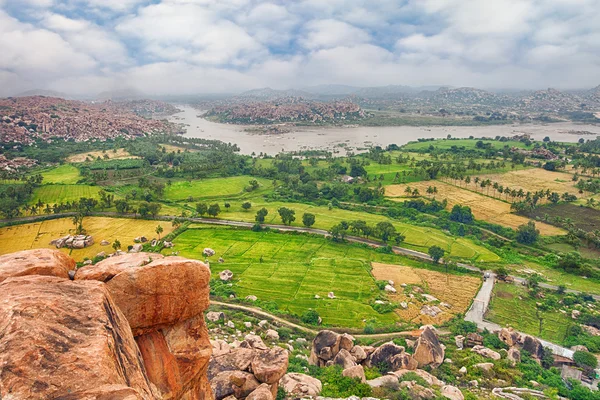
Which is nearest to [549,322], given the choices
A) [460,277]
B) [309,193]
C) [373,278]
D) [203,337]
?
[460,277]

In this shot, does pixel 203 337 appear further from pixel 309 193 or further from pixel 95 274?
pixel 309 193

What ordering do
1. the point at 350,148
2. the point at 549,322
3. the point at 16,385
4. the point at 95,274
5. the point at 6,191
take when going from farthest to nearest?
the point at 350,148, the point at 6,191, the point at 549,322, the point at 95,274, the point at 16,385

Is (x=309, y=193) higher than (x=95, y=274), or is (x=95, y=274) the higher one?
(x=95, y=274)

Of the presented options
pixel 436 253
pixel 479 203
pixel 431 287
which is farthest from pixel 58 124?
pixel 431 287

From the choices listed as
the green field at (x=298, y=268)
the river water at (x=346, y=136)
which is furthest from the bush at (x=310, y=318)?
the river water at (x=346, y=136)

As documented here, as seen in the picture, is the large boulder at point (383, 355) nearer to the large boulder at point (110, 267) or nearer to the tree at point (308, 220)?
the large boulder at point (110, 267)

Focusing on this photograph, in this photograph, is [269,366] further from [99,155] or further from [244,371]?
[99,155]
